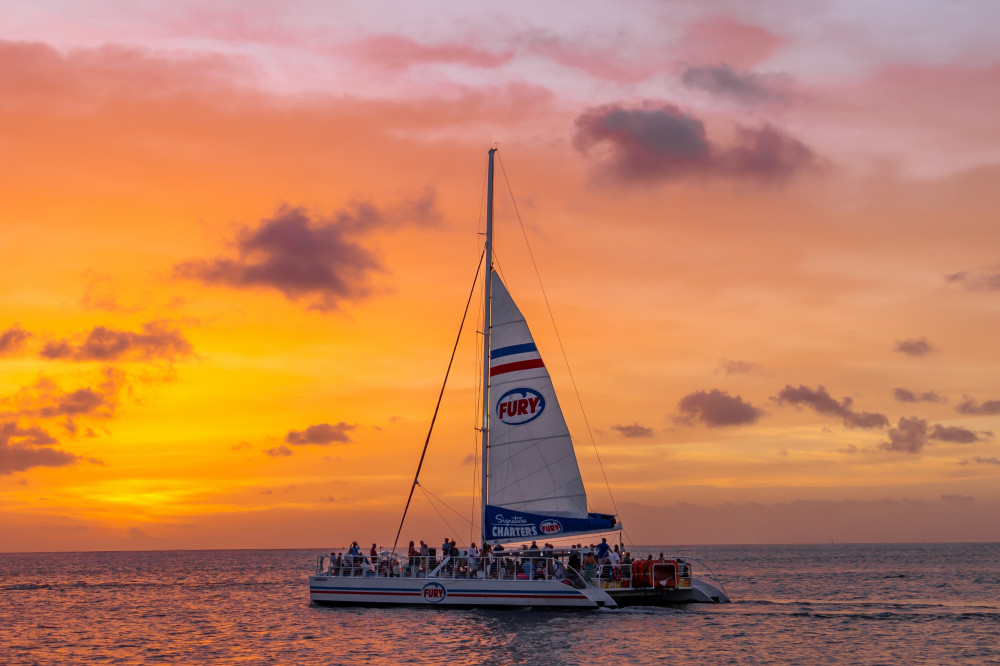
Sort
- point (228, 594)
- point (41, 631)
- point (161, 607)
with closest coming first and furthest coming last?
point (41, 631)
point (161, 607)
point (228, 594)

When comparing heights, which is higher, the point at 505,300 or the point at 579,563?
the point at 505,300

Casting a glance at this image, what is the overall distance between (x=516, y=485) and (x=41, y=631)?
82.2 ft

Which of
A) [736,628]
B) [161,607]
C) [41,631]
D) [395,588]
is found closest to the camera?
[736,628]

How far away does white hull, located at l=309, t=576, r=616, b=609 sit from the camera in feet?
135

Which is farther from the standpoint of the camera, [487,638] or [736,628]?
[736,628]

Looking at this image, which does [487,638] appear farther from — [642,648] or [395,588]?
[395,588]

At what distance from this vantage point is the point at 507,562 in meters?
43.2

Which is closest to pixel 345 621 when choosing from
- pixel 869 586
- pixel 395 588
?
pixel 395 588

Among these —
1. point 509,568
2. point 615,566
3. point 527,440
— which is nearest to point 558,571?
point 509,568

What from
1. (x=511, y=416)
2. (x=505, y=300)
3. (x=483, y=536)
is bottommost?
(x=483, y=536)

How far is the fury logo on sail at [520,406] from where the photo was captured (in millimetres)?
44188

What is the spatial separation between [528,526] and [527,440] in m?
3.82

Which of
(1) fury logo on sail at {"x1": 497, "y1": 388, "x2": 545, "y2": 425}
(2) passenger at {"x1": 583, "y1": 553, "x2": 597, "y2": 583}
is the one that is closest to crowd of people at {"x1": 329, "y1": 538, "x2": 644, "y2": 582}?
(2) passenger at {"x1": 583, "y1": 553, "x2": 597, "y2": 583}

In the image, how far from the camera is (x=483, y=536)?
4406 centimetres
